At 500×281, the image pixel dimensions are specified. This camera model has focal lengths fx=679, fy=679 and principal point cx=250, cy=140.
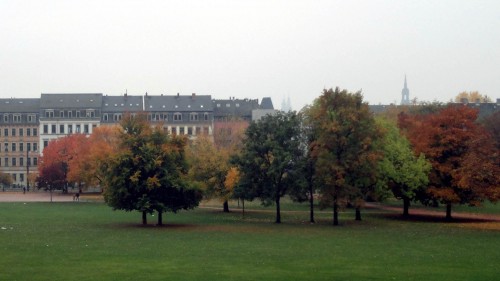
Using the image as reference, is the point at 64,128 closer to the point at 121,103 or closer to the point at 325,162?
the point at 121,103

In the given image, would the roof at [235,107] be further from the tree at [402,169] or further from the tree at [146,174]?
the tree at [146,174]

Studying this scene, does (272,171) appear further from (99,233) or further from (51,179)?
(51,179)

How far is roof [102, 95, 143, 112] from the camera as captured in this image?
143250 mm

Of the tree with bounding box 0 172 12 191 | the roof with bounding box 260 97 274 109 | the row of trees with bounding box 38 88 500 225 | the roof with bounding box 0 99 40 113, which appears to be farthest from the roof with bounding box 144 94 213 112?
the row of trees with bounding box 38 88 500 225

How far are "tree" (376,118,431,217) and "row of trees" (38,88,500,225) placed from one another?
0.09 metres

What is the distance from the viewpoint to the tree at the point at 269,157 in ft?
193

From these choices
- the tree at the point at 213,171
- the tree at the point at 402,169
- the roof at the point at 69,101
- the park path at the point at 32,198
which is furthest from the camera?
the roof at the point at 69,101

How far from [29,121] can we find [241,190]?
9571 centimetres

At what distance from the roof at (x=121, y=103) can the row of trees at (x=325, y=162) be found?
79604mm

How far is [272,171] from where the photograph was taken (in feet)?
188

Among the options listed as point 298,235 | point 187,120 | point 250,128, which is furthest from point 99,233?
point 187,120

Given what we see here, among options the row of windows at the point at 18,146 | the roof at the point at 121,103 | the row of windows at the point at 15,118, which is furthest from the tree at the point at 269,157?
the row of windows at the point at 18,146

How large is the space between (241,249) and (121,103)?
110 m

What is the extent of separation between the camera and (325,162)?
55.8 meters
